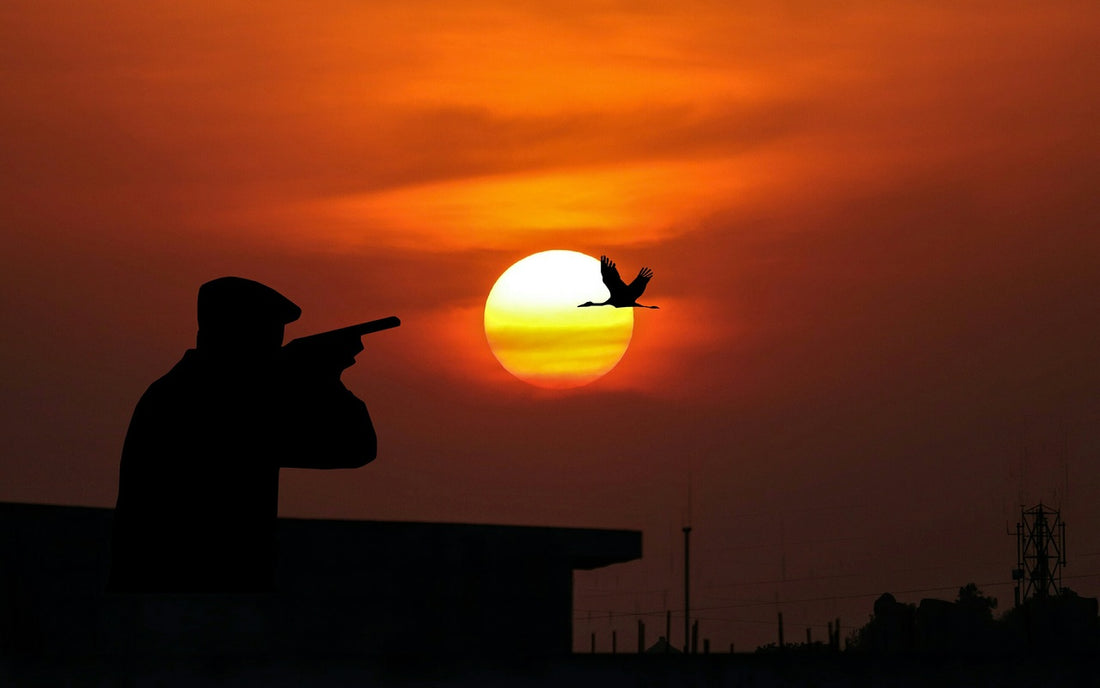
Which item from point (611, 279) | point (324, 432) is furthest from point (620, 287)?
point (324, 432)

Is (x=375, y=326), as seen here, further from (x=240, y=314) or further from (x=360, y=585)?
(x=360, y=585)

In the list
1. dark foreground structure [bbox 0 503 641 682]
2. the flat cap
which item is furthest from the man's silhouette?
dark foreground structure [bbox 0 503 641 682]

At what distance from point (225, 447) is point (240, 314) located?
82 centimetres

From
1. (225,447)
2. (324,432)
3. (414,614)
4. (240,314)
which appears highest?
(240,314)

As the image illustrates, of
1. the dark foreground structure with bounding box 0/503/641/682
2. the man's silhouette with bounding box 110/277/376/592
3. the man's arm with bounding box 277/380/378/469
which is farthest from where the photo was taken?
the dark foreground structure with bounding box 0/503/641/682

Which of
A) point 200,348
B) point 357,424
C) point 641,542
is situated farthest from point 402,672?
point 641,542

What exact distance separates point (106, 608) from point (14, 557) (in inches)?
52.2

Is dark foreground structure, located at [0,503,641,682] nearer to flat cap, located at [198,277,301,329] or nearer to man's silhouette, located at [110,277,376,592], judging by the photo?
man's silhouette, located at [110,277,376,592]

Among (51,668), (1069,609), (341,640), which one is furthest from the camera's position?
(1069,609)

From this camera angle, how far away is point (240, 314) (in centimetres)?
1036

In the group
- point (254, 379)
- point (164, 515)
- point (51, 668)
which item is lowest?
point (51, 668)

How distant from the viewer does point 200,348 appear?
10.5 metres

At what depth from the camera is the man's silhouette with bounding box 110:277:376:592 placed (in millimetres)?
10273

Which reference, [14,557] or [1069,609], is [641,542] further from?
[1069,609]
